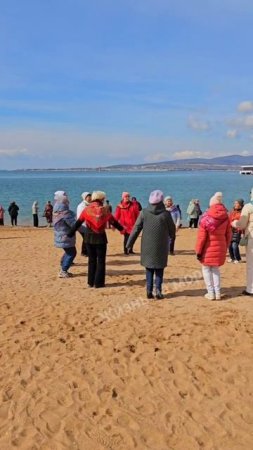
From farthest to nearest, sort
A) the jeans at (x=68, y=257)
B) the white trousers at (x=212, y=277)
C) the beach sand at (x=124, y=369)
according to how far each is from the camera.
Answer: the jeans at (x=68, y=257), the white trousers at (x=212, y=277), the beach sand at (x=124, y=369)

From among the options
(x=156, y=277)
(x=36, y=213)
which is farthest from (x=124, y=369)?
(x=36, y=213)

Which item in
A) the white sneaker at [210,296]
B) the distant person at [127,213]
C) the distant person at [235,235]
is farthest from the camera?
the distant person at [127,213]

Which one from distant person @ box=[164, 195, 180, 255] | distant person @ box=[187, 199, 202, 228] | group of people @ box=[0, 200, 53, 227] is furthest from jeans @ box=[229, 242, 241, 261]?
group of people @ box=[0, 200, 53, 227]

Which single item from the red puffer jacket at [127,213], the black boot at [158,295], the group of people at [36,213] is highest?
the red puffer jacket at [127,213]

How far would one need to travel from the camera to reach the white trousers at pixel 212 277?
802 centimetres

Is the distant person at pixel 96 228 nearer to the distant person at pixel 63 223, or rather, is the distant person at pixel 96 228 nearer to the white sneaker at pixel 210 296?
the distant person at pixel 63 223

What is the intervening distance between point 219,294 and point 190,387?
10.7ft

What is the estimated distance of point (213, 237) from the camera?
7891 millimetres

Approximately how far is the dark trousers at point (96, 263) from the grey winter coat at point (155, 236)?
1.12m

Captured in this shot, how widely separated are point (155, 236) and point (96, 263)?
1.80 meters

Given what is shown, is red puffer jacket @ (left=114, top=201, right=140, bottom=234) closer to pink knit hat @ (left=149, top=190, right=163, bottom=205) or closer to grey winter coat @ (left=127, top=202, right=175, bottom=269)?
grey winter coat @ (left=127, top=202, right=175, bottom=269)

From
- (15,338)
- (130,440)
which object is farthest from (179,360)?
(15,338)

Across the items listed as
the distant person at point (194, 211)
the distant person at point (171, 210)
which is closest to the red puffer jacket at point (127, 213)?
the distant person at point (171, 210)

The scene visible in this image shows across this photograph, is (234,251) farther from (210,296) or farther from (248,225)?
(210,296)
